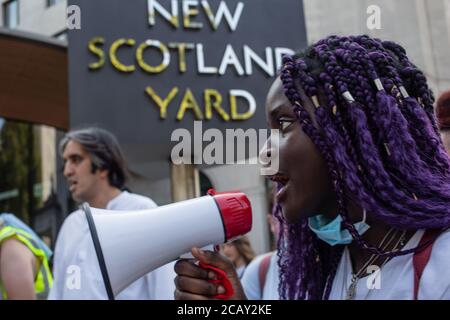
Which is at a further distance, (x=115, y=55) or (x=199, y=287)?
(x=115, y=55)

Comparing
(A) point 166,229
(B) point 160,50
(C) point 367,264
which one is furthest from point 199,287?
(B) point 160,50

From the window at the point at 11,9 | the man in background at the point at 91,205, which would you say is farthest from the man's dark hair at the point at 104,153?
the window at the point at 11,9

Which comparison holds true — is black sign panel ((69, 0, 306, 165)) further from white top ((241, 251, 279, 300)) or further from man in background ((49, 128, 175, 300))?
white top ((241, 251, 279, 300))

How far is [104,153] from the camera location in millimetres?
2865

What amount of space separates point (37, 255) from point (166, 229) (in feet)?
5.82

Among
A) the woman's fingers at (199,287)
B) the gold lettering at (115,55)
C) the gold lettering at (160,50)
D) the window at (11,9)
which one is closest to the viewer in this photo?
the woman's fingers at (199,287)

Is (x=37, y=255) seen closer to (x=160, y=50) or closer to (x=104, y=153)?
(x=104, y=153)

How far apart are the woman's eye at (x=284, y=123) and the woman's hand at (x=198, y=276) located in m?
0.37

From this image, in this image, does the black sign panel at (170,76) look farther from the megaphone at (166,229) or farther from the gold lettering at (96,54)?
the megaphone at (166,229)

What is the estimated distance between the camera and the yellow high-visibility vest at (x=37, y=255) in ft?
9.37

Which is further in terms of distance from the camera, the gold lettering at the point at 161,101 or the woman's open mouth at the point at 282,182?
the gold lettering at the point at 161,101

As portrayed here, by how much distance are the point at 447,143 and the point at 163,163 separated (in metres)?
6.80

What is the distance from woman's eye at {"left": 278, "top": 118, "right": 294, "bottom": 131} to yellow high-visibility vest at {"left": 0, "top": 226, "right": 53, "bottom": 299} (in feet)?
6.33

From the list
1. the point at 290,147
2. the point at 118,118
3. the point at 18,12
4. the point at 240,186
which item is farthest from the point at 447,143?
the point at 240,186
